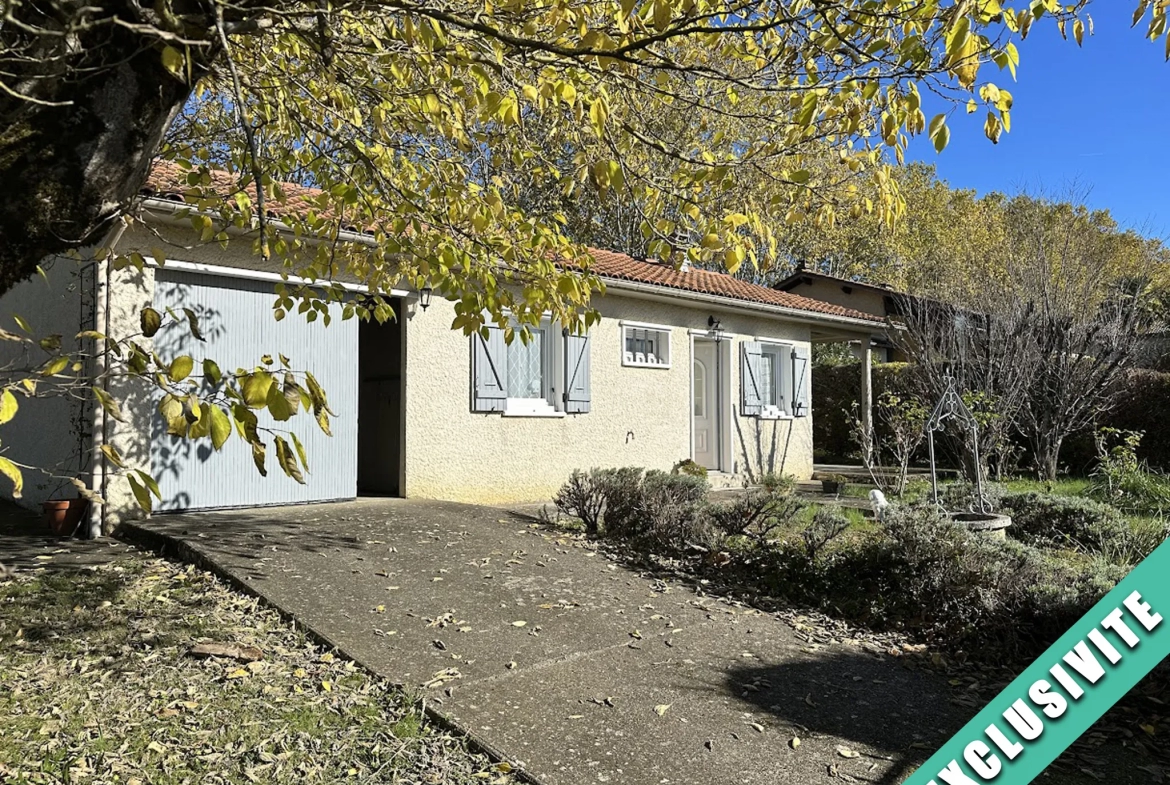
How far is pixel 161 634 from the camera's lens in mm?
4551

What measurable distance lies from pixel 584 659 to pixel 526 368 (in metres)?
6.11

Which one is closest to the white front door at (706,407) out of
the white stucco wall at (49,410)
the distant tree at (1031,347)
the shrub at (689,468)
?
the shrub at (689,468)

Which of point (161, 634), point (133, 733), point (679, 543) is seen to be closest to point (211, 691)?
point (133, 733)

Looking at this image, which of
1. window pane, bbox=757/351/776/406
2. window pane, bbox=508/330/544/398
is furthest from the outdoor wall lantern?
window pane, bbox=508/330/544/398

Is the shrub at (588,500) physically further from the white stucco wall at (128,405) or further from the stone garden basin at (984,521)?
the white stucco wall at (128,405)

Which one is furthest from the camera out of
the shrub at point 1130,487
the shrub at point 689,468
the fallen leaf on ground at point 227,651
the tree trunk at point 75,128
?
the shrub at point 689,468

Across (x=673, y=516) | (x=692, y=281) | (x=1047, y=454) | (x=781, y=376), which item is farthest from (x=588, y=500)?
(x=1047, y=454)

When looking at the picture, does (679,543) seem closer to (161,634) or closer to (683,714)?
(683,714)

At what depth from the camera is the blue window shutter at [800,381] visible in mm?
14234

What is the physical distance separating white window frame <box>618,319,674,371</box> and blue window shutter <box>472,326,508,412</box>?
7.02ft

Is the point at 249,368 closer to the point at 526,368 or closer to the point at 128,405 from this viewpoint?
the point at 128,405

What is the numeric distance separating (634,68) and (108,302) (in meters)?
5.02

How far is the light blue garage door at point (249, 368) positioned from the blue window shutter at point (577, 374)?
2.88m

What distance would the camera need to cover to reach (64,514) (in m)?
6.80
